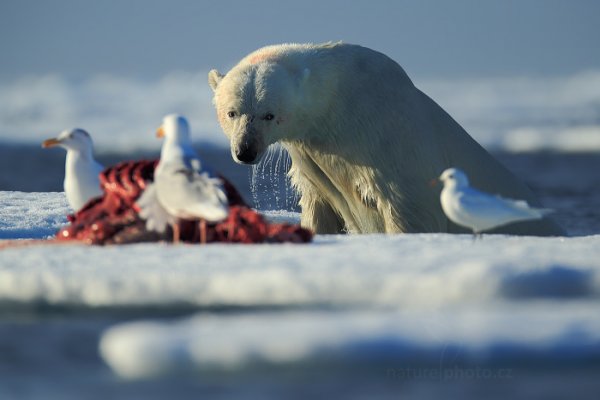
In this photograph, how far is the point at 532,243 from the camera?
19.2ft

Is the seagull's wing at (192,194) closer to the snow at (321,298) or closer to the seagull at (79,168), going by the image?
the snow at (321,298)

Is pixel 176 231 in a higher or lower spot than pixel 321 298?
higher

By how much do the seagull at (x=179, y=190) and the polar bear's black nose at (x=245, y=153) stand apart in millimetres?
1618

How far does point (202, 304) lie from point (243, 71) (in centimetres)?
326

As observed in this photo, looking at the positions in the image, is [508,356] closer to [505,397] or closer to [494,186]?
[505,397]

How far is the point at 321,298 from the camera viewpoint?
4.55 meters

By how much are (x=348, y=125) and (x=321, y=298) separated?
11.2ft

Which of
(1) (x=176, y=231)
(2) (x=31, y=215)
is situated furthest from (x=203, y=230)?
(2) (x=31, y=215)

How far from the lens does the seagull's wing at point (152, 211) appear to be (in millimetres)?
5629

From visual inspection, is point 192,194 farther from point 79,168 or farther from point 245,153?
point 245,153

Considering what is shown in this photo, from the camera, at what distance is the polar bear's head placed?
24.5 feet

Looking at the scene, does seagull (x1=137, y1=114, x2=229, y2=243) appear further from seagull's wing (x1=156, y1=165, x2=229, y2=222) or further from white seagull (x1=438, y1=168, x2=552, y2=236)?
white seagull (x1=438, y1=168, x2=552, y2=236)

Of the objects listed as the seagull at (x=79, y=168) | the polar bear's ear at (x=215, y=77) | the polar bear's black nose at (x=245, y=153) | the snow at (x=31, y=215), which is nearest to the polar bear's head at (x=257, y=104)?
the polar bear's black nose at (x=245, y=153)

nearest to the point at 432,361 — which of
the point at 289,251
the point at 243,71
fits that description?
the point at 289,251
